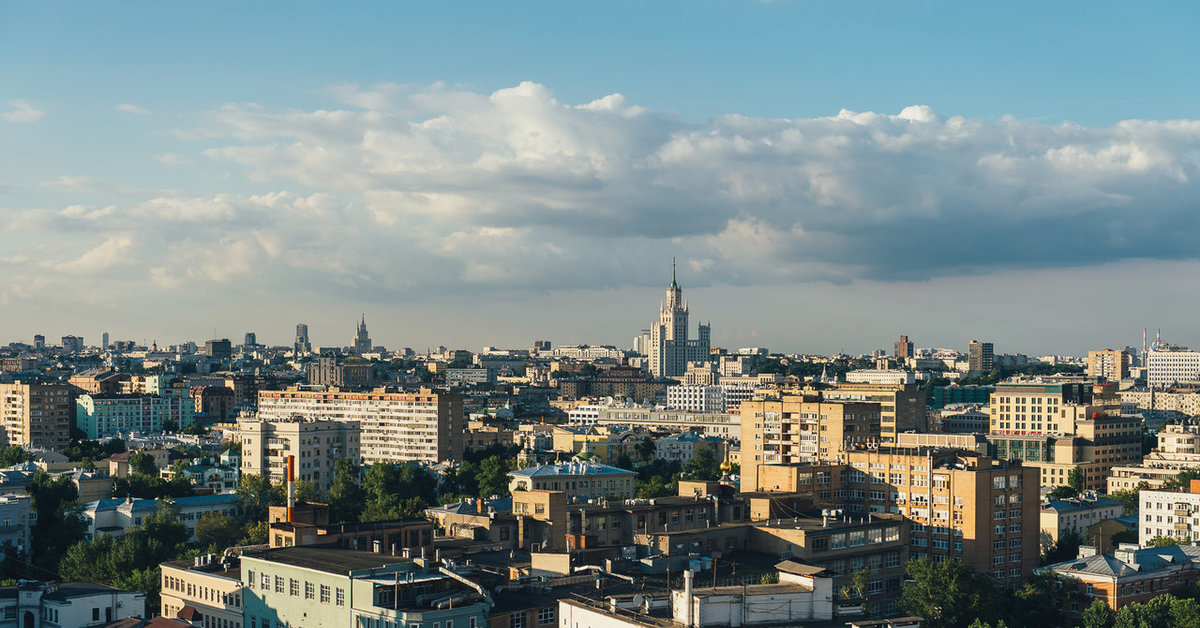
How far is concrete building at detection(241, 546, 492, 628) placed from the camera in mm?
35438

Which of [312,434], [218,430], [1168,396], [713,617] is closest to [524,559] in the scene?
[713,617]

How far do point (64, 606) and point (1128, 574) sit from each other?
36.1 m

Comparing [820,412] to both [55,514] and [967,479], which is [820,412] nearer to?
[967,479]

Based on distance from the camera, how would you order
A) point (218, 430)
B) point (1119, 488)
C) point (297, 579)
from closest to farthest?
point (297, 579), point (1119, 488), point (218, 430)

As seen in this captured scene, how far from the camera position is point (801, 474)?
61.4 meters

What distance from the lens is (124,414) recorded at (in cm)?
14862

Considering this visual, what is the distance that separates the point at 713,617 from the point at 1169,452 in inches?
3319

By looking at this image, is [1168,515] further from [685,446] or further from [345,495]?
[685,446]

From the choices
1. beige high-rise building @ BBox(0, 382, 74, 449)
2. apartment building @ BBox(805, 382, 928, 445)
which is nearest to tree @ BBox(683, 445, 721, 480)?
apartment building @ BBox(805, 382, 928, 445)

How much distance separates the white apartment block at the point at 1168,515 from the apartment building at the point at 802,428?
1370 cm

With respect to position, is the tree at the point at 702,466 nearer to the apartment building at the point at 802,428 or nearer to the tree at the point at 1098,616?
the apartment building at the point at 802,428

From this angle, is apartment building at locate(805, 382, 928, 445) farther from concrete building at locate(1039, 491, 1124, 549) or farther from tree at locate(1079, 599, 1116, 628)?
tree at locate(1079, 599, 1116, 628)

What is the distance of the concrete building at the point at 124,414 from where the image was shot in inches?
5743

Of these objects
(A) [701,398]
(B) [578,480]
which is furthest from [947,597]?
(A) [701,398]
